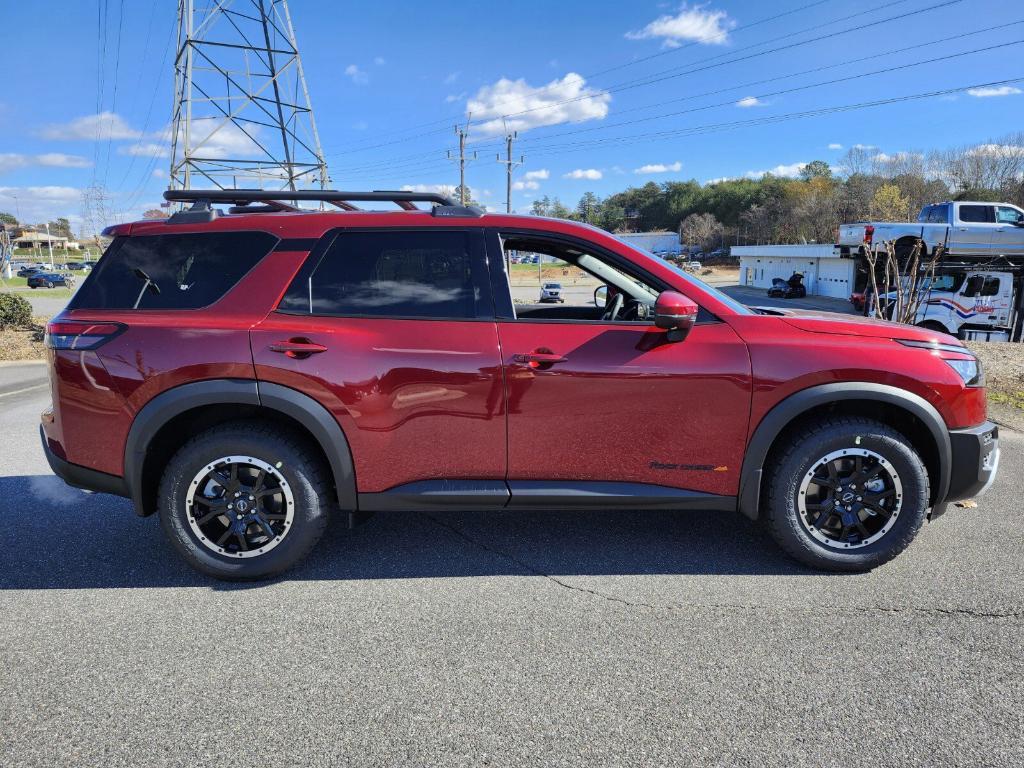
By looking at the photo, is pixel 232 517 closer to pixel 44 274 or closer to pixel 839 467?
pixel 839 467

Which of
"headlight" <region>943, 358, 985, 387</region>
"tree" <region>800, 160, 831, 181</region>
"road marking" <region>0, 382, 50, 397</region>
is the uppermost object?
"tree" <region>800, 160, 831, 181</region>

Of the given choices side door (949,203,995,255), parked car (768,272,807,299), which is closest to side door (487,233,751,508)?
side door (949,203,995,255)

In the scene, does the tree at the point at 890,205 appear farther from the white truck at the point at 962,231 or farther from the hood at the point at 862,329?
the hood at the point at 862,329

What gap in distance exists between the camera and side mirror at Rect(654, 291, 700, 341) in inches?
120

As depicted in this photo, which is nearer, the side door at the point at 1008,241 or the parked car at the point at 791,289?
the side door at the point at 1008,241

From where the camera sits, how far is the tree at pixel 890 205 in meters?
76.8

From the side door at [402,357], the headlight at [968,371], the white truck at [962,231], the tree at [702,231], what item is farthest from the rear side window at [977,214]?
the tree at [702,231]

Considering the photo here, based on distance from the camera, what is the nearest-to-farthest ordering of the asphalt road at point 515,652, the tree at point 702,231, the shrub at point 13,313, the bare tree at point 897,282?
1. the asphalt road at point 515,652
2. the bare tree at point 897,282
3. the shrub at point 13,313
4. the tree at point 702,231

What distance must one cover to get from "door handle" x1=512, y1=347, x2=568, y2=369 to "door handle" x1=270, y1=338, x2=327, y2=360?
960 mm

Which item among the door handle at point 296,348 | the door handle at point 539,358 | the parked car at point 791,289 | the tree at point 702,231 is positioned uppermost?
the tree at point 702,231

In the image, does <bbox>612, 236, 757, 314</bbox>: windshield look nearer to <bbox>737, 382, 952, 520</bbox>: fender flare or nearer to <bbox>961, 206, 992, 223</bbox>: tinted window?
<bbox>737, 382, 952, 520</bbox>: fender flare

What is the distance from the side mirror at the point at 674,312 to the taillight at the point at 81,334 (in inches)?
104

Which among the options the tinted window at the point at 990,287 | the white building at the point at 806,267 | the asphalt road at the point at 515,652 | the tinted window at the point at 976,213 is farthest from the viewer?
the white building at the point at 806,267

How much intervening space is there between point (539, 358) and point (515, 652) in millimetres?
1330
